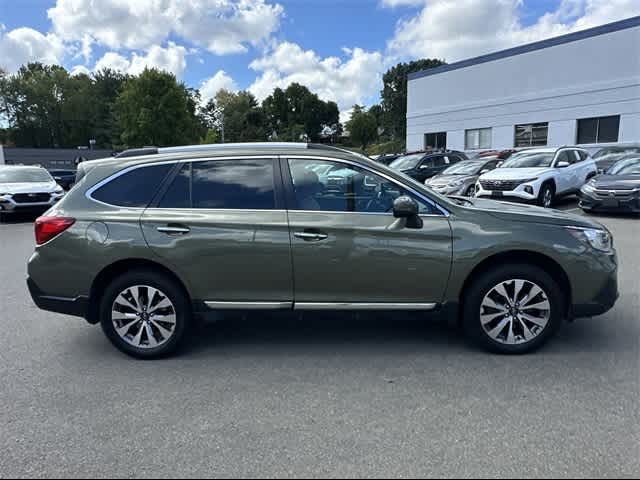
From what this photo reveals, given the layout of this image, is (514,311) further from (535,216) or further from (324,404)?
(324,404)

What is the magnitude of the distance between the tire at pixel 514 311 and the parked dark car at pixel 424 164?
1290 centimetres

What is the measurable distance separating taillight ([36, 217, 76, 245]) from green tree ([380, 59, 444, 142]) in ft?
211

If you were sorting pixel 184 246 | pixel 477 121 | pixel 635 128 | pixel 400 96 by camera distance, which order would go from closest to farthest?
pixel 184 246 < pixel 635 128 < pixel 477 121 < pixel 400 96

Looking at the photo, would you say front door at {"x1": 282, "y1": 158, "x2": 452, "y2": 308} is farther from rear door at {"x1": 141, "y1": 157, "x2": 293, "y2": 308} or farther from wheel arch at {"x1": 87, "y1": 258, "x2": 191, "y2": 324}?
wheel arch at {"x1": 87, "y1": 258, "x2": 191, "y2": 324}

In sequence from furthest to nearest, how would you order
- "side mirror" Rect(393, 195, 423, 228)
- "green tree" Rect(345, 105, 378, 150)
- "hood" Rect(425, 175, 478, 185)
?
1. "green tree" Rect(345, 105, 378, 150)
2. "hood" Rect(425, 175, 478, 185)
3. "side mirror" Rect(393, 195, 423, 228)

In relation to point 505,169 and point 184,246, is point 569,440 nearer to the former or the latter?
point 184,246

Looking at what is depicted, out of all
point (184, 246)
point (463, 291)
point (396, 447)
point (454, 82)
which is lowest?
point (396, 447)

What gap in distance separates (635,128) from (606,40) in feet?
16.0

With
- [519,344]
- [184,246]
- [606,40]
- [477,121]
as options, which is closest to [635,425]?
[519,344]

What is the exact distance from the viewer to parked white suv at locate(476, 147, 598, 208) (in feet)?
37.3

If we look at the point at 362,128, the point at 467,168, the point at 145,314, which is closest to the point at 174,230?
the point at 145,314

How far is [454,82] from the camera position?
3095cm

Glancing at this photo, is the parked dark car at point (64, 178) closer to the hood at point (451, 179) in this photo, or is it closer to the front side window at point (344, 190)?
the hood at point (451, 179)

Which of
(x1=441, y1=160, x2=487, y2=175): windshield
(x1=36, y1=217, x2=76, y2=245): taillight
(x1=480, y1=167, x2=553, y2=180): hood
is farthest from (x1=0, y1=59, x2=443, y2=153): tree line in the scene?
(x1=36, y1=217, x2=76, y2=245): taillight
